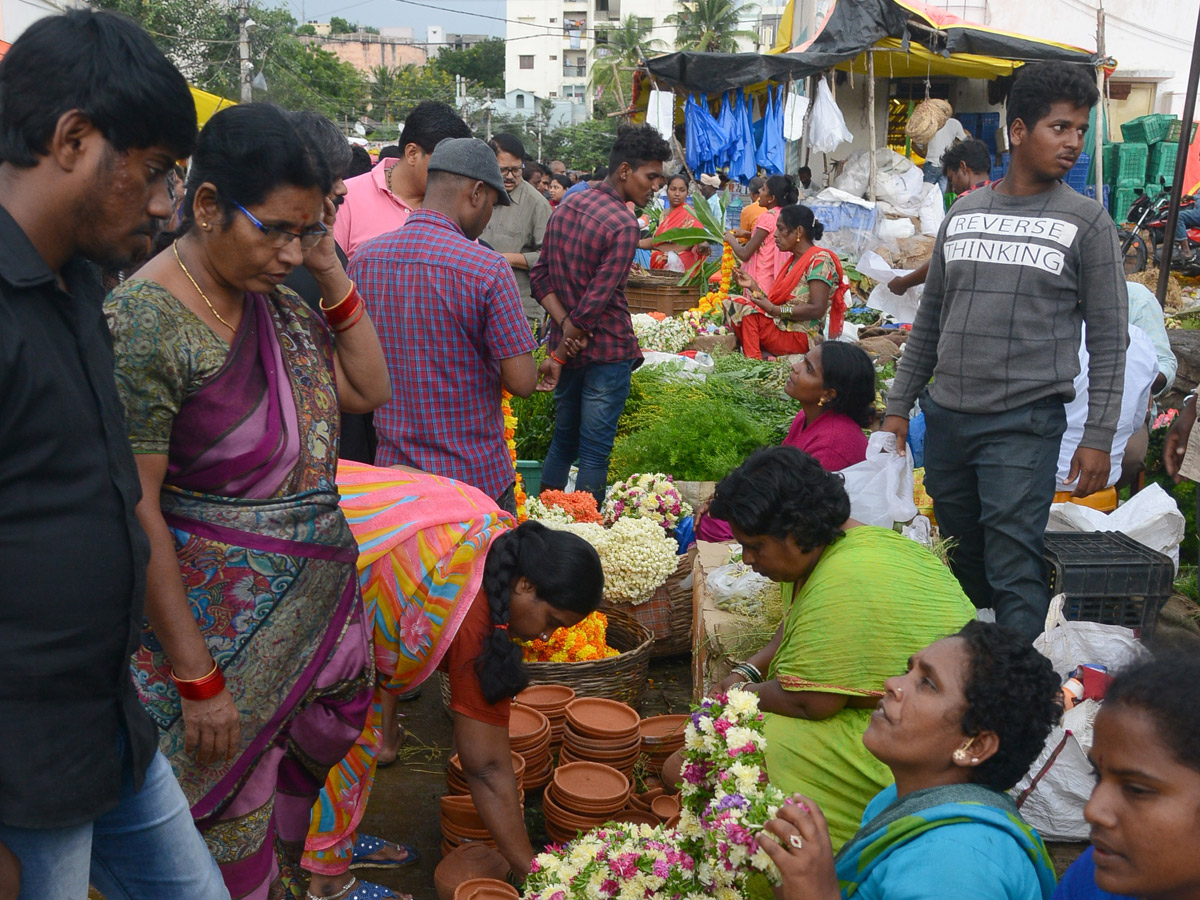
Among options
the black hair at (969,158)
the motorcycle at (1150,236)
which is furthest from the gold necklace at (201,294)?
the motorcycle at (1150,236)

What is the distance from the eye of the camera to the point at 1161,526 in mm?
4094

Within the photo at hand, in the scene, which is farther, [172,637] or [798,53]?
[798,53]

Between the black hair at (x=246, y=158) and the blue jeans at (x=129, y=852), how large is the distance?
3.08 ft

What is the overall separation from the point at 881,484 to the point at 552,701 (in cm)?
146

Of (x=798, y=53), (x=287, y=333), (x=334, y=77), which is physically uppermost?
(x=334, y=77)

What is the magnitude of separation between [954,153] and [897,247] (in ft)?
20.0

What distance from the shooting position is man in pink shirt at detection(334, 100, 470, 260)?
13.2ft

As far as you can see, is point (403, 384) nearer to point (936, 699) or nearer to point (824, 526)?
point (824, 526)

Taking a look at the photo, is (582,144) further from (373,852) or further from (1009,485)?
(373,852)

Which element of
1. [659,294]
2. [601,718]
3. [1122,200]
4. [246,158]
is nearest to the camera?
[246,158]

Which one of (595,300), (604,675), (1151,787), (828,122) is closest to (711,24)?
(828,122)

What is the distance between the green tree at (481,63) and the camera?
81.0m

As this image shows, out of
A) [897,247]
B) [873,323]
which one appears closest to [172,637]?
[873,323]

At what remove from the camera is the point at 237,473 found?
1.82 metres
